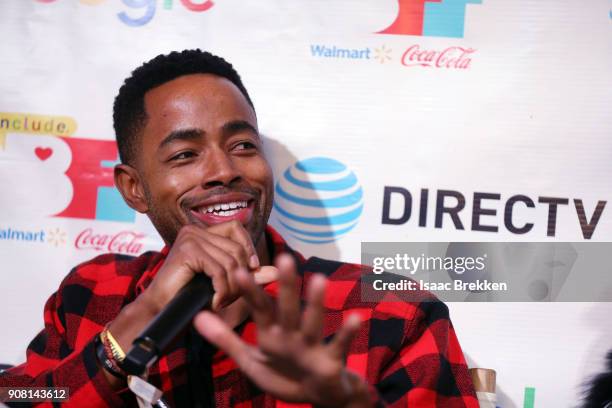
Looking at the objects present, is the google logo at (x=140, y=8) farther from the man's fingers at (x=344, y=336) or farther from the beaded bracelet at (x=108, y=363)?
the man's fingers at (x=344, y=336)


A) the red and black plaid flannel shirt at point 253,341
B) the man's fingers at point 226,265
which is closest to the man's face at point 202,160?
the red and black plaid flannel shirt at point 253,341

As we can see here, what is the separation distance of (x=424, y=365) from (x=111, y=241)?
2.91ft

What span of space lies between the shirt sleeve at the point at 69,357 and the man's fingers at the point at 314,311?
57 cm

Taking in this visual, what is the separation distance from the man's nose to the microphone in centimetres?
38

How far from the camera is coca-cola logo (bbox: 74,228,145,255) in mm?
1732

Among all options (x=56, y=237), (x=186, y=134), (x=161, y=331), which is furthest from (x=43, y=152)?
(x=161, y=331)

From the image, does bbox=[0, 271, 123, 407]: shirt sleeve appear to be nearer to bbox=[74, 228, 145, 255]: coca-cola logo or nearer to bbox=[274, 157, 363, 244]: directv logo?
bbox=[74, 228, 145, 255]: coca-cola logo

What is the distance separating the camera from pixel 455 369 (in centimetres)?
129

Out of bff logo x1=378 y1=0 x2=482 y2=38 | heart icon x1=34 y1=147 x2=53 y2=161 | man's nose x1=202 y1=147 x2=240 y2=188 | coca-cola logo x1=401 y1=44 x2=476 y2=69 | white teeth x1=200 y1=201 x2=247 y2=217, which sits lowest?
white teeth x1=200 y1=201 x2=247 y2=217

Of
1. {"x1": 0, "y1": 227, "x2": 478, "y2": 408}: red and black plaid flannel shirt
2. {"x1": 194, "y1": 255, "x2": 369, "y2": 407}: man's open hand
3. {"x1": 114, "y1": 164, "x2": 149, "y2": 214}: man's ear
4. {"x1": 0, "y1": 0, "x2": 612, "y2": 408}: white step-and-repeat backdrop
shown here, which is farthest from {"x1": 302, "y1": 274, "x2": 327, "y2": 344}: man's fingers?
{"x1": 0, "y1": 0, "x2": 612, "y2": 408}: white step-and-repeat backdrop

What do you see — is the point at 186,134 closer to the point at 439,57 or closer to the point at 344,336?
the point at 439,57

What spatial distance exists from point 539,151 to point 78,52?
45.5 inches

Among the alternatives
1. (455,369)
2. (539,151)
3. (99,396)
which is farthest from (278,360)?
(539,151)

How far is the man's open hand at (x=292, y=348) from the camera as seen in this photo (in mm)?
682
